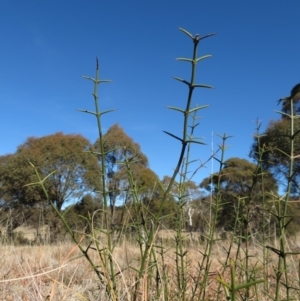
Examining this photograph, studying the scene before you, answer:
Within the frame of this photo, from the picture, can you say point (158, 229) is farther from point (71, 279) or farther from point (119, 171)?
point (119, 171)

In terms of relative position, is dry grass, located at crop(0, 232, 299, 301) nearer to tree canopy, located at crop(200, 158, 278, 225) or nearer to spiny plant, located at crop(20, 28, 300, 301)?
spiny plant, located at crop(20, 28, 300, 301)

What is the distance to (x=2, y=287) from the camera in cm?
207

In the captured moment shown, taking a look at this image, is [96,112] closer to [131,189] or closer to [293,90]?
[131,189]

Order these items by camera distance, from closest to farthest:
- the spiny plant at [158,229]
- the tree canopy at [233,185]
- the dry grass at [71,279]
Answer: the spiny plant at [158,229], the dry grass at [71,279], the tree canopy at [233,185]

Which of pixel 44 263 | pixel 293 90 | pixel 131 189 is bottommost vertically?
pixel 44 263

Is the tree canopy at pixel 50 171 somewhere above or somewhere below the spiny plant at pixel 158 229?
above

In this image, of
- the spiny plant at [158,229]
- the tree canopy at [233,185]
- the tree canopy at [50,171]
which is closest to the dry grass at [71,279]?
the spiny plant at [158,229]

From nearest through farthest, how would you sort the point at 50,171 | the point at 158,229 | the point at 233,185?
1. the point at 158,229
2. the point at 233,185
3. the point at 50,171

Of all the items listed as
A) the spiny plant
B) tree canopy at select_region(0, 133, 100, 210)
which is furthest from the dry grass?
tree canopy at select_region(0, 133, 100, 210)

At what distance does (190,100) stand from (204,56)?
0.13 meters

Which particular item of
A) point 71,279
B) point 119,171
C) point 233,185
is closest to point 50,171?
point 233,185

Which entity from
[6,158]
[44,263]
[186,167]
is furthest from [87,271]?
[6,158]

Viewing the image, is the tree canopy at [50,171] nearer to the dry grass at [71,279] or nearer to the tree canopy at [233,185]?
the tree canopy at [233,185]

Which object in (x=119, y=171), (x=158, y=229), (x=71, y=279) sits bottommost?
(x=71, y=279)
